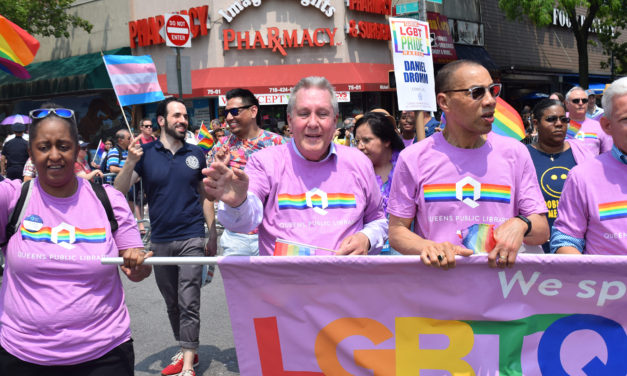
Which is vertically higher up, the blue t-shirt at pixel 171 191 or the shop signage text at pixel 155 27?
the shop signage text at pixel 155 27

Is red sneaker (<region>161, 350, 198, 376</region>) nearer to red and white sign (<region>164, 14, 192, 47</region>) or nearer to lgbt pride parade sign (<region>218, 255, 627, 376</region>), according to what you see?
lgbt pride parade sign (<region>218, 255, 627, 376</region>)

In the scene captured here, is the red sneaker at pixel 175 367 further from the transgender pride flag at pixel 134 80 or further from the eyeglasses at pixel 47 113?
the transgender pride flag at pixel 134 80

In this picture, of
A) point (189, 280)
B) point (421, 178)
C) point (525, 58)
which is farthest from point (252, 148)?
point (525, 58)

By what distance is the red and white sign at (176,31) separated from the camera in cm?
1154

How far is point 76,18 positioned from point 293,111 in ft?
73.2

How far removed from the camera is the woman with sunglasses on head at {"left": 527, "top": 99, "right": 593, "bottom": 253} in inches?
194

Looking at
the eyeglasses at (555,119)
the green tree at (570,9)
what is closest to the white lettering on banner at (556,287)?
the eyeglasses at (555,119)

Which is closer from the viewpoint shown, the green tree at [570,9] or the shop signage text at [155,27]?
the green tree at [570,9]

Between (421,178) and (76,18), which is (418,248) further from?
(76,18)

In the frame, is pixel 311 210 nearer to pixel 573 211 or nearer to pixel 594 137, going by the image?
pixel 573 211

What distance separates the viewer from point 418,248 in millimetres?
2758

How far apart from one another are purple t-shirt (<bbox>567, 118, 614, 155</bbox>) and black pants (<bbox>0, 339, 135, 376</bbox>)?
4957 millimetres

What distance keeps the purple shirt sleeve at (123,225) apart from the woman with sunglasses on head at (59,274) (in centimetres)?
4

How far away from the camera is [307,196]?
121 inches
